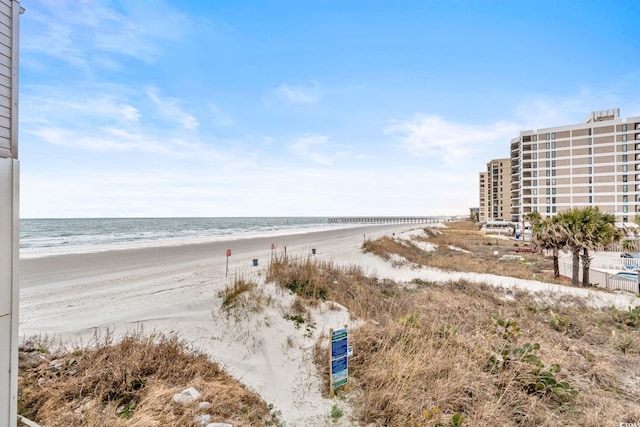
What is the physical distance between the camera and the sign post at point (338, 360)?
181 inches

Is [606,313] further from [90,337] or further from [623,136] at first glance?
[623,136]

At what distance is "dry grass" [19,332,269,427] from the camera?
368cm

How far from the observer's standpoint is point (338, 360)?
471 cm

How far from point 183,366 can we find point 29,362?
92.2 inches

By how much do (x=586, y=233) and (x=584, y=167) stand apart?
55862mm

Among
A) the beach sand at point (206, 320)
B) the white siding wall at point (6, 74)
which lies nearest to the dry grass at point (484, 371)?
the beach sand at point (206, 320)

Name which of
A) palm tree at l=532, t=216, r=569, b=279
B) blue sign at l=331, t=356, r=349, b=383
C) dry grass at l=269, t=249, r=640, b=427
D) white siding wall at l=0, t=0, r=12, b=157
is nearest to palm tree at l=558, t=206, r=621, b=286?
palm tree at l=532, t=216, r=569, b=279

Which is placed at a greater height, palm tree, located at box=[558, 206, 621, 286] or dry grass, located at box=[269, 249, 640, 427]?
palm tree, located at box=[558, 206, 621, 286]

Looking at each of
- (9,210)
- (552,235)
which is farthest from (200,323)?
(552,235)

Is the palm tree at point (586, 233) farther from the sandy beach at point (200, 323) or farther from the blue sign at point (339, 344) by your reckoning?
the blue sign at point (339, 344)

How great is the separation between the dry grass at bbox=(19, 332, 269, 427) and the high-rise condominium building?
61.2 metres

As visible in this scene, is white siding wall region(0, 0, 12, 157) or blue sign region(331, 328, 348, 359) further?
blue sign region(331, 328, 348, 359)

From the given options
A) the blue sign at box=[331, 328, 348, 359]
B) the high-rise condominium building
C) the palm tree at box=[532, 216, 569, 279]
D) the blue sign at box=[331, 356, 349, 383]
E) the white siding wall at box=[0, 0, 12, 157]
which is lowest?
the blue sign at box=[331, 356, 349, 383]

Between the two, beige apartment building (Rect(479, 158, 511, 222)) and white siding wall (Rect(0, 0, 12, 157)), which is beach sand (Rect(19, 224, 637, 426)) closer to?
white siding wall (Rect(0, 0, 12, 157))
